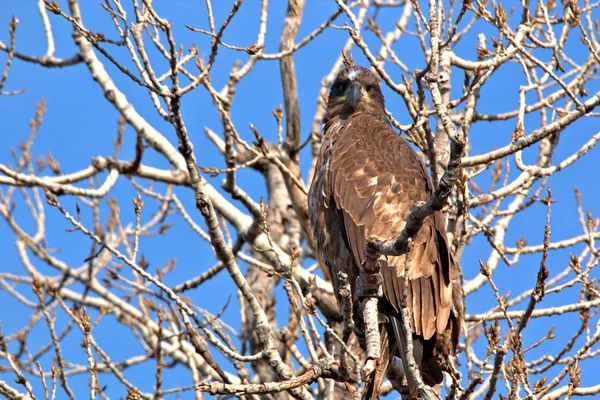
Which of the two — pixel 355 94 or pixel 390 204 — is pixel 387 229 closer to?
pixel 390 204

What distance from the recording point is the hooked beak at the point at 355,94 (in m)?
5.97

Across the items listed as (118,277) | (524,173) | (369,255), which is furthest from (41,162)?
(369,255)

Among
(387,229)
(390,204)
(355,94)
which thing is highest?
(355,94)

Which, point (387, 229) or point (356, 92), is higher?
point (356, 92)

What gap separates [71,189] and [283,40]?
2.65m

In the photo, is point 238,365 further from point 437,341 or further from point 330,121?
point 330,121

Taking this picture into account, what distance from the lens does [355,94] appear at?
19.6ft

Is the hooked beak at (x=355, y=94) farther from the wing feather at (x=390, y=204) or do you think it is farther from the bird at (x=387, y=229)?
the wing feather at (x=390, y=204)

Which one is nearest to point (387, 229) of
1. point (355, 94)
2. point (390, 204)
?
point (390, 204)

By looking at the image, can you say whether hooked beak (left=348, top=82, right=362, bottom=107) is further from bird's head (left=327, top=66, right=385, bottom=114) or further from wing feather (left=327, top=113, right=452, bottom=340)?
wing feather (left=327, top=113, right=452, bottom=340)

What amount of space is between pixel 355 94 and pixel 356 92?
0.07ft

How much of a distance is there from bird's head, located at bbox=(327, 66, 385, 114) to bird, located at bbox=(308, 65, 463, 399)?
73 millimetres

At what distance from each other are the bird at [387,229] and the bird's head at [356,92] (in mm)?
73

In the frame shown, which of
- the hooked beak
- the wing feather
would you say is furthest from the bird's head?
the wing feather
